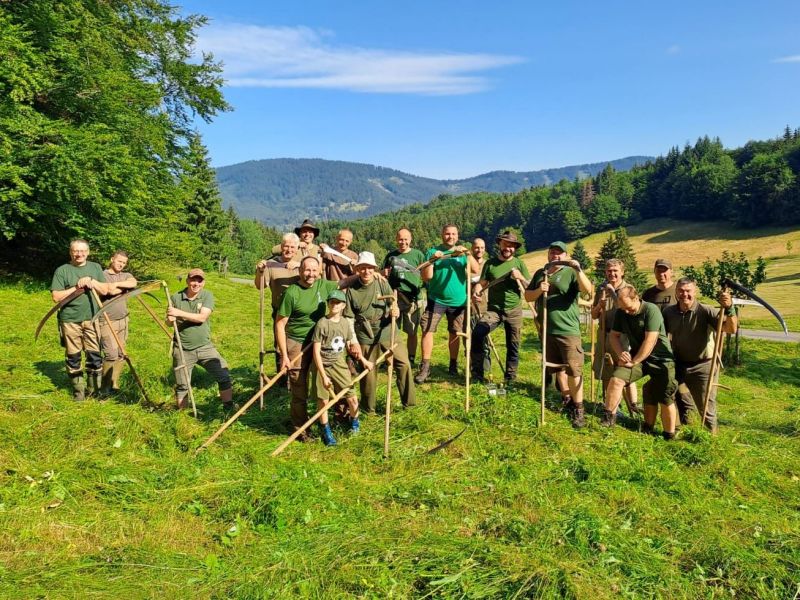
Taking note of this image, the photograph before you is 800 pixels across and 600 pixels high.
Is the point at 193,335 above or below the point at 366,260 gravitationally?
below

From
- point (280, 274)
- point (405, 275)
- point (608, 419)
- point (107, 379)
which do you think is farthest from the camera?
point (405, 275)

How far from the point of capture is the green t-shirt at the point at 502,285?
8.89 metres

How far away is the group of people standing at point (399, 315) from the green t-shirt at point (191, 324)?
0.07 ft

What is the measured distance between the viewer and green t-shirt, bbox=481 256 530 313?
8.89 metres

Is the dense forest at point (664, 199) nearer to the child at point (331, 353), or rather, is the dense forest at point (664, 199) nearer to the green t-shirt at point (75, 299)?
the child at point (331, 353)

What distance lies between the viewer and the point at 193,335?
802cm

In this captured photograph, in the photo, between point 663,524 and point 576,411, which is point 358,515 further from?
point 576,411

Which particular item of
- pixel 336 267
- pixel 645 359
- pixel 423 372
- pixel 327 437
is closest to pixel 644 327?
pixel 645 359

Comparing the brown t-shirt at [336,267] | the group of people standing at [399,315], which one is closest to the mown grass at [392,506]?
the group of people standing at [399,315]

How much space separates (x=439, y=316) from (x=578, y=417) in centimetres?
287

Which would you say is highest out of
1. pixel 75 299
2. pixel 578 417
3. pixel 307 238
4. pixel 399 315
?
pixel 307 238

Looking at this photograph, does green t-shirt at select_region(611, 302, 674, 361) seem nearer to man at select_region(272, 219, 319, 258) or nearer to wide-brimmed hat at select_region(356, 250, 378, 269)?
wide-brimmed hat at select_region(356, 250, 378, 269)

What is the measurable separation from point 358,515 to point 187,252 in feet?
74.0

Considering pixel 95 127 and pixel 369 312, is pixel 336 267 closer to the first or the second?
pixel 369 312
